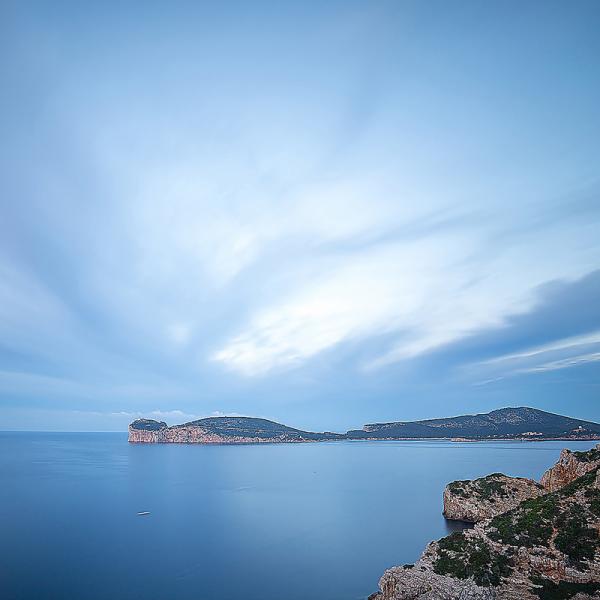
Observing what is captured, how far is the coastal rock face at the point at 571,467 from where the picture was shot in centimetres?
4206

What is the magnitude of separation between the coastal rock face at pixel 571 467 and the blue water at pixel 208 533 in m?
18.8

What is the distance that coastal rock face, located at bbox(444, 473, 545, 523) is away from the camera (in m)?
55.9

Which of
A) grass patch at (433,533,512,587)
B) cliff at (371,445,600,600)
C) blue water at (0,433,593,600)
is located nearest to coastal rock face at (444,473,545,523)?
blue water at (0,433,593,600)

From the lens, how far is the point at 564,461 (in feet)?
154

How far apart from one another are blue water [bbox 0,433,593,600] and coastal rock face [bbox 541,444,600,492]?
1879 centimetres

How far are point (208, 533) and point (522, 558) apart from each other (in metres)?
46.8

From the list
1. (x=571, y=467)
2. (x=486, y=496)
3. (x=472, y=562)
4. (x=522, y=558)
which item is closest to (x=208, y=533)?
(x=486, y=496)

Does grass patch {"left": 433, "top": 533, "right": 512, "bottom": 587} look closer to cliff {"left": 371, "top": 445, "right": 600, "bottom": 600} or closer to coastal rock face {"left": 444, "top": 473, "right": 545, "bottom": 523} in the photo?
cliff {"left": 371, "top": 445, "right": 600, "bottom": 600}

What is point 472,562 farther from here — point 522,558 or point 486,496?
point 486,496

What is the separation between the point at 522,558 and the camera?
27.9m

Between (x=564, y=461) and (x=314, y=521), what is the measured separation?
132 ft

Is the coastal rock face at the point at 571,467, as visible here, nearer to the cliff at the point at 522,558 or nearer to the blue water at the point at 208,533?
the cliff at the point at 522,558

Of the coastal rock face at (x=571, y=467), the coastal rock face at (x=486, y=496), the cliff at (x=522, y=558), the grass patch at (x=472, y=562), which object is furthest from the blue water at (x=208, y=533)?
the coastal rock face at (x=571, y=467)

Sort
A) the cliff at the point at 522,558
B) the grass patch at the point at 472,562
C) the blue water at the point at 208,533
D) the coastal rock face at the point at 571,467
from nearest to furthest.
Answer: the cliff at the point at 522,558
the grass patch at the point at 472,562
the blue water at the point at 208,533
the coastal rock face at the point at 571,467
